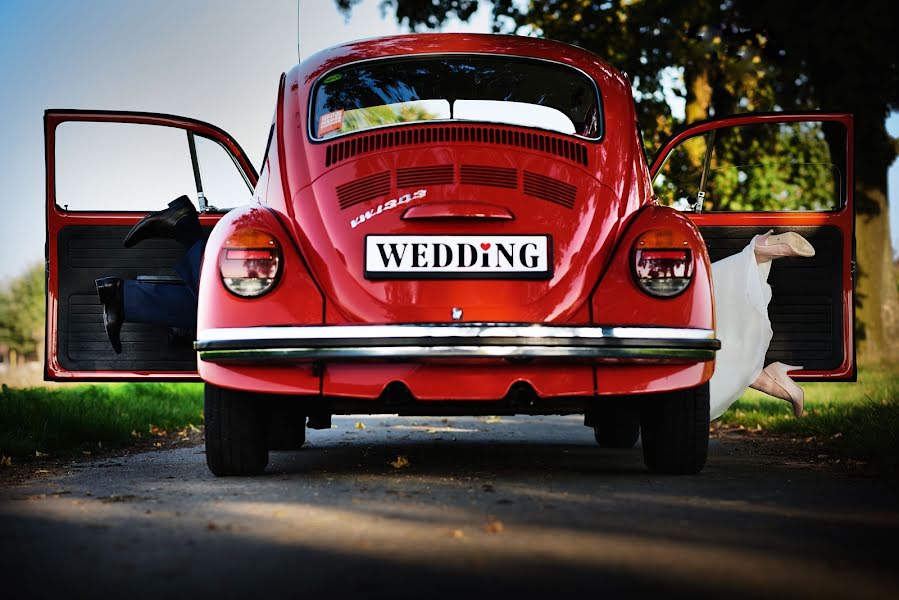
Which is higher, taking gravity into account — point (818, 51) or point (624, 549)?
point (818, 51)

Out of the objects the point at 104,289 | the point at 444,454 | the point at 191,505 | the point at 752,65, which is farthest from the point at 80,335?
the point at 752,65

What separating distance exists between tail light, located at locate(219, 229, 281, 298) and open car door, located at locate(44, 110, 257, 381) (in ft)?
4.34

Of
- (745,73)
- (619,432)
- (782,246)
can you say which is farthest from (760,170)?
(782,246)

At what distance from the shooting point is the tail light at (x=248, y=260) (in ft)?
17.4

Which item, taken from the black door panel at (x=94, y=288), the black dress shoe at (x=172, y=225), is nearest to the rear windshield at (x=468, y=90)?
the black dress shoe at (x=172, y=225)

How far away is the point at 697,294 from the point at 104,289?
2.96m

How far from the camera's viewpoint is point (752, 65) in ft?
55.3

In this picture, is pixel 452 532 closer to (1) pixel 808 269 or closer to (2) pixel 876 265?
(1) pixel 808 269

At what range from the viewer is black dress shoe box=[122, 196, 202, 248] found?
6.39 m

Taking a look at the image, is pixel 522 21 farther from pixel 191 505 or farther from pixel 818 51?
pixel 191 505

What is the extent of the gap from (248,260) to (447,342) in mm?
920

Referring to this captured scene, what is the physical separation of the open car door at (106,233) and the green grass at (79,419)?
79 centimetres

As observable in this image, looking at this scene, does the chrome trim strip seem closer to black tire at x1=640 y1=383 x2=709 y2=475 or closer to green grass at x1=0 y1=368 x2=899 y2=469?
black tire at x1=640 y1=383 x2=709 y2=475

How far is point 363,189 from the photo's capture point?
552cm
